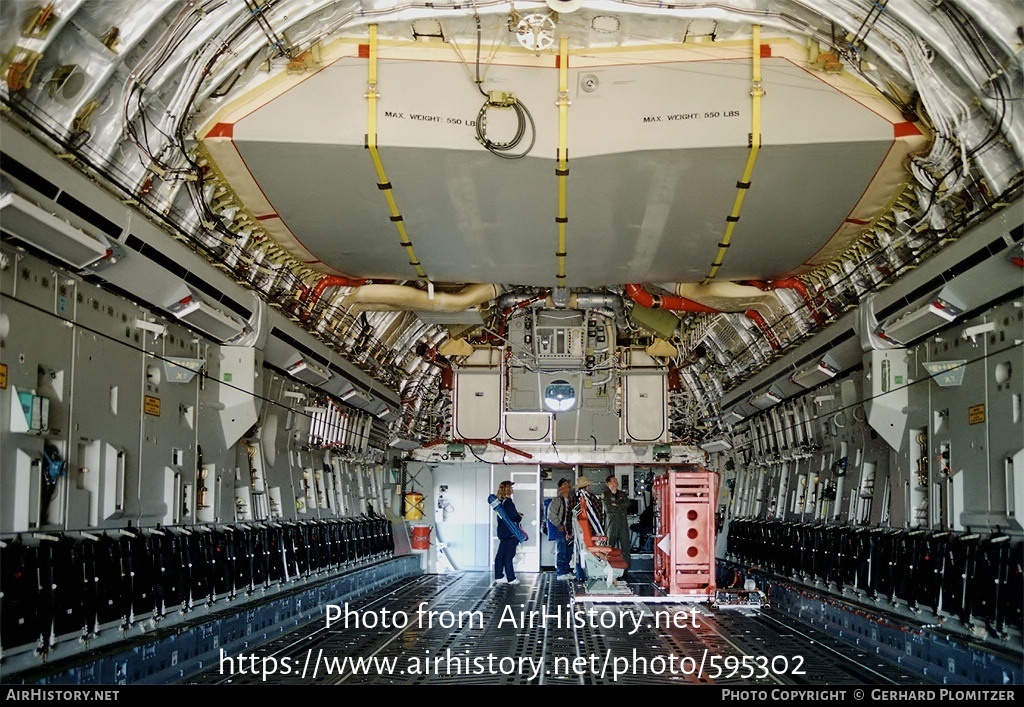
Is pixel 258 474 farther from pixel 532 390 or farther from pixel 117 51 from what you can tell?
pixel 532 390

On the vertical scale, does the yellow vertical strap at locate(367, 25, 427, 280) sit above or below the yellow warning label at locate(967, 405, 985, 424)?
above

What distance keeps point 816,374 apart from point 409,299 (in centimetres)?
502

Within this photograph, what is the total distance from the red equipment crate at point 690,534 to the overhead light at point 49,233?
7.46 metres

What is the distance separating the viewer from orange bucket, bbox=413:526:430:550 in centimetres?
1911

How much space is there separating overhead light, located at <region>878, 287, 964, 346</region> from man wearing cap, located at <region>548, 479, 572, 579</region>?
24.8 feet

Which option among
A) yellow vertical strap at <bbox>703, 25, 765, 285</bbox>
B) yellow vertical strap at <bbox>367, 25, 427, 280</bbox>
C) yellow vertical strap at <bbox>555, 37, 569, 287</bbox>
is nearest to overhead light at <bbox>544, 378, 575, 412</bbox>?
yellow vertical strap at <bbox>367, 25, 427, 280</bbox>

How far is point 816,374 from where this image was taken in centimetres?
1241

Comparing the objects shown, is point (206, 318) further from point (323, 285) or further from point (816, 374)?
point (816, 374)

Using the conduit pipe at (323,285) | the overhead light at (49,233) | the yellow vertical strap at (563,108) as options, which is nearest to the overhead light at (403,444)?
the conduit pipe at (323,285)

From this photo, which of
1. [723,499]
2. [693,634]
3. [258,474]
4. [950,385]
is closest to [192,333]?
[258,474]

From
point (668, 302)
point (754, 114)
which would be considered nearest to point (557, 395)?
point (668, 302)

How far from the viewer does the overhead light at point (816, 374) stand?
1191 centimetres

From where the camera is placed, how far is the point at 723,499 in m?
19.5

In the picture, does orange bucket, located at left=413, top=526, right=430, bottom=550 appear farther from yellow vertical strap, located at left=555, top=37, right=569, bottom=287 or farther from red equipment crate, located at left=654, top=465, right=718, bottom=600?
yellow vertical strap, located at left=555, top=37, right=569, bottom=287
